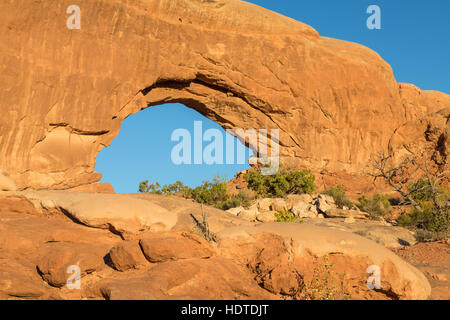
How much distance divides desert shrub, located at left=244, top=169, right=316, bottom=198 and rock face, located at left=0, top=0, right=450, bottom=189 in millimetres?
1653

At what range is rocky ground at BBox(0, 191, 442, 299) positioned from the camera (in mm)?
5789

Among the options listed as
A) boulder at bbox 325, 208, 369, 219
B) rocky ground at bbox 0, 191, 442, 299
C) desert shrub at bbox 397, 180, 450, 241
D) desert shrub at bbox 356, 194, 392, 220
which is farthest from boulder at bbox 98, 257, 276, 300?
desert shrub at bbox 356, 194, 392, 220

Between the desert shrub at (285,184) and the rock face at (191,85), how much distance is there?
1.65m

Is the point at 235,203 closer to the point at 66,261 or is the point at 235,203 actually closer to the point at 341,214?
the point at 341,214

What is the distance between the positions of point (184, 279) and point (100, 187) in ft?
40.2

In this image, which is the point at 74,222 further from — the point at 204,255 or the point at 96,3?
the point at 96,3

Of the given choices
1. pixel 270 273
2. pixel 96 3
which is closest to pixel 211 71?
pixel 96 3

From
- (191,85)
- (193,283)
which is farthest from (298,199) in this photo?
(193,283)

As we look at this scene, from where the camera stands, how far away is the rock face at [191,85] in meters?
15.8

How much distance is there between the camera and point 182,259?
6039 millimetres

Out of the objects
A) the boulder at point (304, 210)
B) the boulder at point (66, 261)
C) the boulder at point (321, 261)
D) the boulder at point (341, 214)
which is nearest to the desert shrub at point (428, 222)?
the boulder at point (341, 214)

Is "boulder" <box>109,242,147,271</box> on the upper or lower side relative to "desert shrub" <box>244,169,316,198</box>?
lower

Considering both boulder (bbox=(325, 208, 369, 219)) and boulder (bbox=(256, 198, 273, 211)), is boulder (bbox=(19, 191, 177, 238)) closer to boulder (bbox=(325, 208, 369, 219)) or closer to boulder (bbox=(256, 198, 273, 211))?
boulder (bbox=(325, 208, 369, 219))

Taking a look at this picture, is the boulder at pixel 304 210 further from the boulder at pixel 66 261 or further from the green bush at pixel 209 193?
the boulder at pixel 66 261
